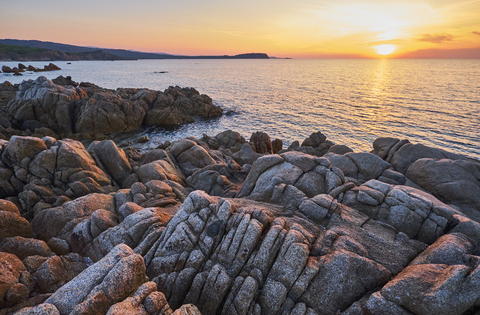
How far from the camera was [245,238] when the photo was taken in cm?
1286

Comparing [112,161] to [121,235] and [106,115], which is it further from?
[106,115]

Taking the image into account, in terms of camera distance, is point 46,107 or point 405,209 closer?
point 405,209

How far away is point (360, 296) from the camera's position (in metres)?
10.8

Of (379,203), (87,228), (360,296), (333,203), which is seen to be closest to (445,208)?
(379,203)

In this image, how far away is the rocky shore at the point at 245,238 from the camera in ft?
31.9

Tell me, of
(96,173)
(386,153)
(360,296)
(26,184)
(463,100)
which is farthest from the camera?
(463,100)

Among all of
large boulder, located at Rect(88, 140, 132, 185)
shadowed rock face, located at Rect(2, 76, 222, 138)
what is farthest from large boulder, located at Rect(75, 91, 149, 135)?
large boulder, located at Rect(88, 140, 132, 185)

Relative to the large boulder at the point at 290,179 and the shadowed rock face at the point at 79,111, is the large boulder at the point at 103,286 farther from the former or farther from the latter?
the shadowed rock face at the point at 79,111

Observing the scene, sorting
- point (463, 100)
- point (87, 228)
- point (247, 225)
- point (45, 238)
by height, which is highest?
point (463, 100)

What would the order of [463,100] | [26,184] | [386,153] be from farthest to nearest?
[463,100]
[386,153]
[26,184]

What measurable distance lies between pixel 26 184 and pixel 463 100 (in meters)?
109

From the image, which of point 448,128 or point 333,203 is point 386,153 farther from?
point 448,128

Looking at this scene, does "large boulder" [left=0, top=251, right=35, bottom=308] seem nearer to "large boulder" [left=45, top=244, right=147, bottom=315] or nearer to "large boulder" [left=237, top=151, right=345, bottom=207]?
"large boulder" [left=45, top=244, right=147, bottom=315]

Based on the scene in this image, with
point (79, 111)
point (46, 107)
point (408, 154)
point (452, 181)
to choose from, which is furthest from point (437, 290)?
point (46, 107)
